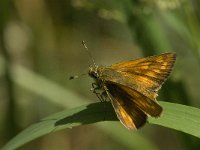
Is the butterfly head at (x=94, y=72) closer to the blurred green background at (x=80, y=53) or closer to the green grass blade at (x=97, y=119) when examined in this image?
the green grass blade at (x=97, y=119)

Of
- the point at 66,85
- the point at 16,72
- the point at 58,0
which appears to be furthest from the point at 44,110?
the point at 58,0

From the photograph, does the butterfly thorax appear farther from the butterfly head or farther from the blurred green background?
the blurred green background

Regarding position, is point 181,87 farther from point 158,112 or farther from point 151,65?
point 158,112

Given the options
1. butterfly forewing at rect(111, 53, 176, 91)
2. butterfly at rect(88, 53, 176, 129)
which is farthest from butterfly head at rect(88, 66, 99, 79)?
butterfly forewing at rect(111, 53, 176, 91)

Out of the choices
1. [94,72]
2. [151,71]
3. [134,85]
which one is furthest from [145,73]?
[94,72]

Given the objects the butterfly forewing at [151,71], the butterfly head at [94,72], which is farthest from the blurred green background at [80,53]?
the butterfly head at [94,72]

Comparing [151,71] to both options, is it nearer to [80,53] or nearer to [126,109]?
[126,109]
